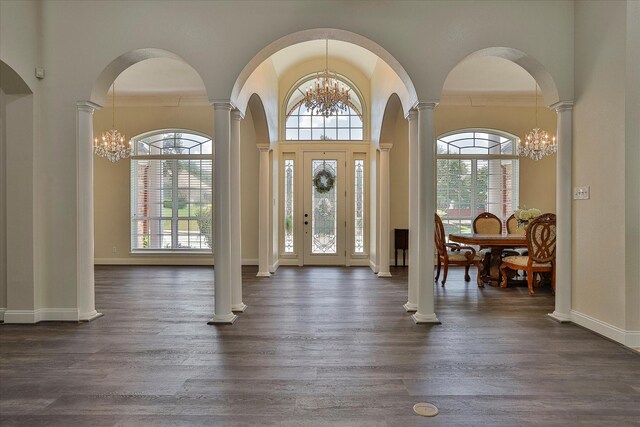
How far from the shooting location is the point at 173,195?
31.6 ft

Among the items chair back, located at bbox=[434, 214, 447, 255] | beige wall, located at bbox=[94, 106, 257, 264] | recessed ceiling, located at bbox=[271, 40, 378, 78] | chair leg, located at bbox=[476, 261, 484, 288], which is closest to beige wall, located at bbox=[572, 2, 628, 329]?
chair leg, located at bbox=[476, 261, 484, 288]

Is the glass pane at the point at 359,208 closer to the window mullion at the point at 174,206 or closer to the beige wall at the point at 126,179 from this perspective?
the beige wall at the point at 126,179

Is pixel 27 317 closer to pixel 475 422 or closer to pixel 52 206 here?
pixel 52 206

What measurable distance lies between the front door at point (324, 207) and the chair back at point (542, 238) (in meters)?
3.97

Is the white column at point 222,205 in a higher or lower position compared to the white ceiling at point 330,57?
lower

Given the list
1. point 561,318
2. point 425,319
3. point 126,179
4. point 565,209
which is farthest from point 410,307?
point 126,179

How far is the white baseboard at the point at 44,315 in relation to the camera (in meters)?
4.52

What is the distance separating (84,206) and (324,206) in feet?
17.3

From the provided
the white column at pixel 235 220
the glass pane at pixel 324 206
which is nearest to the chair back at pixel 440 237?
the glass pane at pixel 324 206

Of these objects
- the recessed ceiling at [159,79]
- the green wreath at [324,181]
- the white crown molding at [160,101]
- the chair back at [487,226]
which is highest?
the recessed ceiling at [159,79]

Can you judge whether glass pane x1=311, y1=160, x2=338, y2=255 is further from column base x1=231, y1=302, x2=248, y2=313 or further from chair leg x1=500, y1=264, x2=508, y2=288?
Result: column base x1=231, y1=302, x2=248, y2=313

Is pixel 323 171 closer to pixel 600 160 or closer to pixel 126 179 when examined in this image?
pixel 126 179

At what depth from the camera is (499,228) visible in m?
8.23

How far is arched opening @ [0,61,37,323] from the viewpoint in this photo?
4.52 meters
